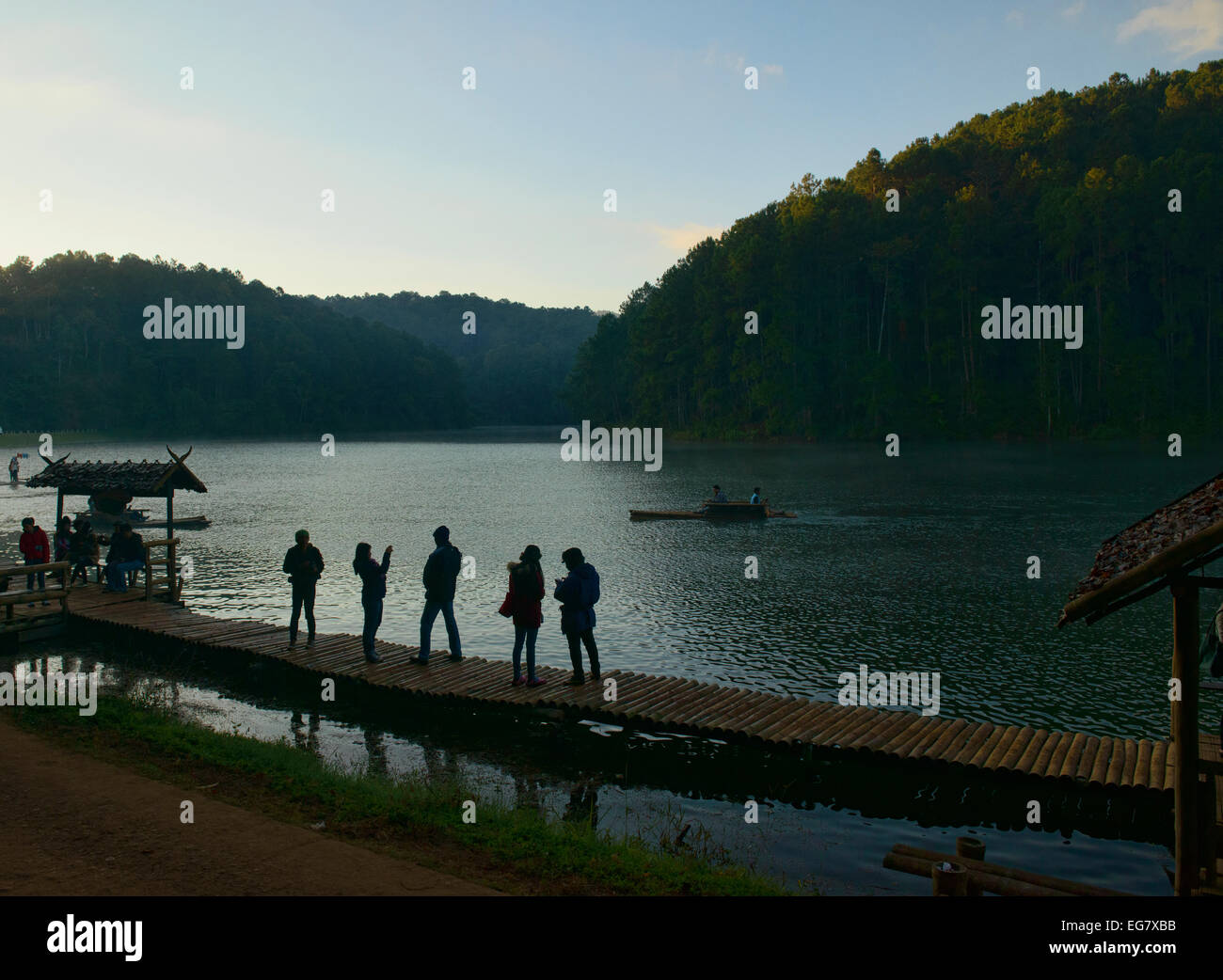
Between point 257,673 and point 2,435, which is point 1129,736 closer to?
point 257,673

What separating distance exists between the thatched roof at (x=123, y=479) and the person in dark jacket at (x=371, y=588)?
1104cm

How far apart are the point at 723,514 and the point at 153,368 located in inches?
6115

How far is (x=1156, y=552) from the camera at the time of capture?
7629 mm

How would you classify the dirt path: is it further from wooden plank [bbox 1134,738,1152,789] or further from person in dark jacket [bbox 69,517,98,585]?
→ person in dark jacket [bbox 69,517,98,585]

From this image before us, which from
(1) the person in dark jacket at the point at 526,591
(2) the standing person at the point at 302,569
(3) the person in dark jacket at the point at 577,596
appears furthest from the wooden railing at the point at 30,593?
(3) the person in dark jacket at the point at 577,596

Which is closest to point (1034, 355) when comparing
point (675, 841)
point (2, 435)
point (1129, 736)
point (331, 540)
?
point (331, 540)

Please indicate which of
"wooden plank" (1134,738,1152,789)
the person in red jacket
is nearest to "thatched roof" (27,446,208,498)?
the person in red jacket

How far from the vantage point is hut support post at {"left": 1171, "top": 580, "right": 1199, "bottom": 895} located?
770 centimetres
